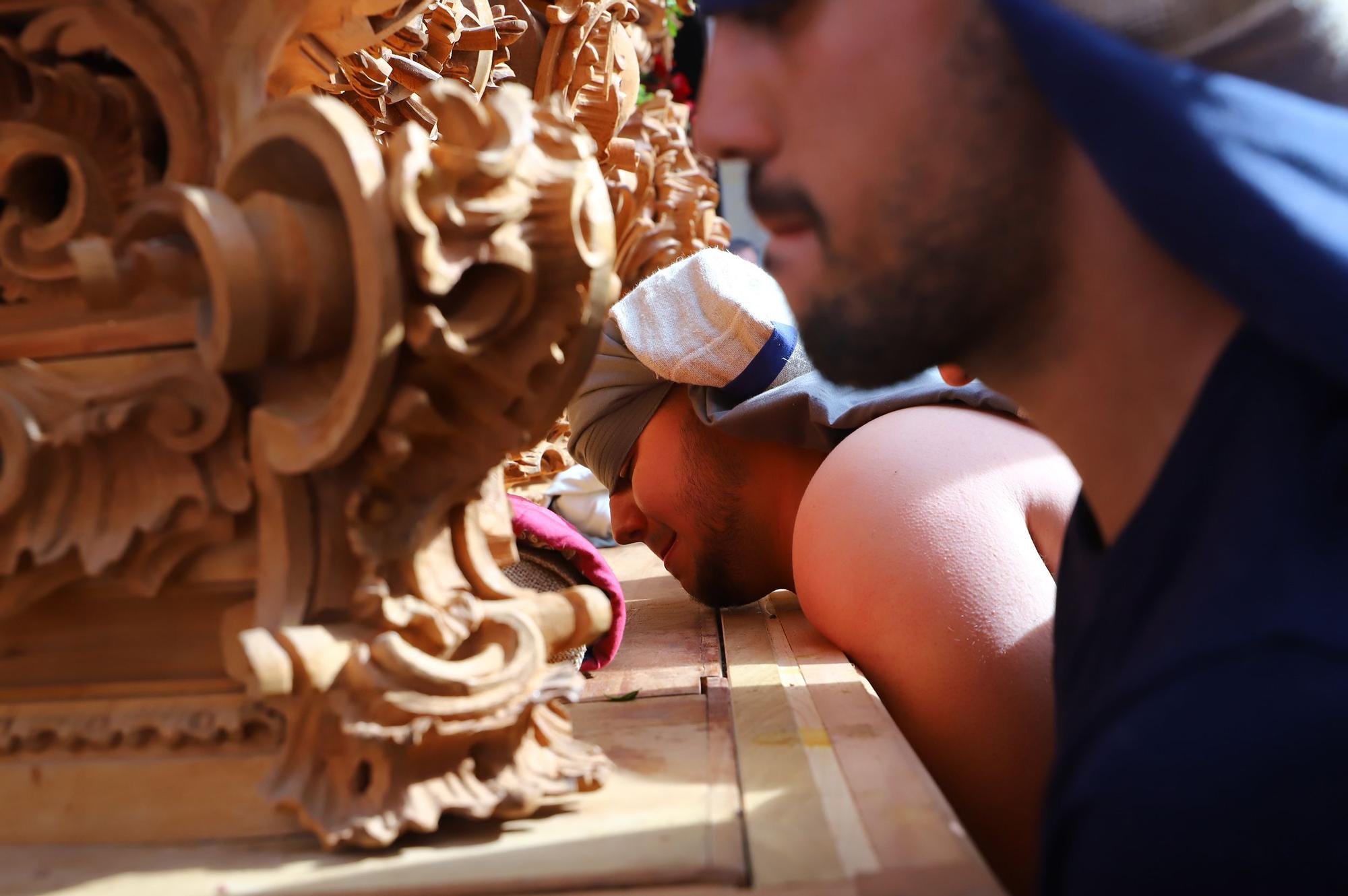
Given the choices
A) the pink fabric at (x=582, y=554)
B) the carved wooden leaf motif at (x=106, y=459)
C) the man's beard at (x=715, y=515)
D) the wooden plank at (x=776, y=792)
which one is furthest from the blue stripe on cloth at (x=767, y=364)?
the carved wooden leaf motif at (x=106, y=459)

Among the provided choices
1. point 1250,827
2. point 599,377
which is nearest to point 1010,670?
point 1250,827

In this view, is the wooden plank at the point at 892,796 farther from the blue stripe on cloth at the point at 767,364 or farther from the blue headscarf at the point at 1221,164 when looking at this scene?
the blue stripe on cloth at the point at 767,364

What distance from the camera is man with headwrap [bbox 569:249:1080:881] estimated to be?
3.46ft

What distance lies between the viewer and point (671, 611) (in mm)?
1714

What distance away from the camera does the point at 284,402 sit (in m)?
0.71

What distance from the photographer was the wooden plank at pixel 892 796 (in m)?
0.63

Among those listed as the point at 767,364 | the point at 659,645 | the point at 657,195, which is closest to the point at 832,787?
the point at 659,645

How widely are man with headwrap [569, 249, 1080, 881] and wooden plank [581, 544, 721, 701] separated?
8 cm

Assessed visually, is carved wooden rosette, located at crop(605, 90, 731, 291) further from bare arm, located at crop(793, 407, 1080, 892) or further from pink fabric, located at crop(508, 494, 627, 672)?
bare arm, located at crop(793, 407, 1080, 892)

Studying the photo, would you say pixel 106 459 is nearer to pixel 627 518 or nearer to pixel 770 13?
pixel 770 13

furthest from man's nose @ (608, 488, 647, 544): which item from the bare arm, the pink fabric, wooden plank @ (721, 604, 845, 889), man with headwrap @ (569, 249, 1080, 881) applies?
wooden plank @ (721, 604, 845, 889)

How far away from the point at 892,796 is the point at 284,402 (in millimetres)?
475

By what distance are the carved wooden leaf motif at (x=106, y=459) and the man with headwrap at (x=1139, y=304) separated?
0.38 m

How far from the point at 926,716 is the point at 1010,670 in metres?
0.11
